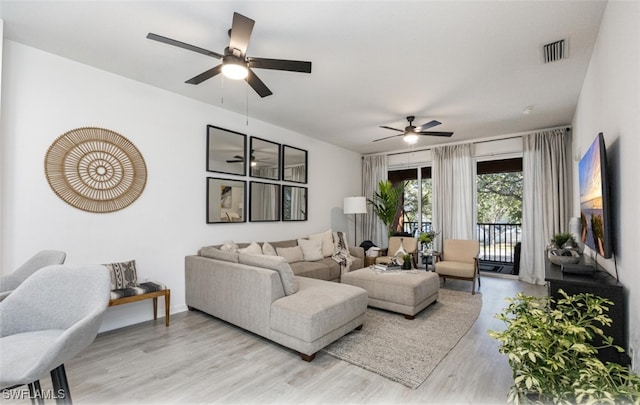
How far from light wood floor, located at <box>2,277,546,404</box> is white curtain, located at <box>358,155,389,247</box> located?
4.01m

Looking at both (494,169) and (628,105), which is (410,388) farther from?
(494,169)

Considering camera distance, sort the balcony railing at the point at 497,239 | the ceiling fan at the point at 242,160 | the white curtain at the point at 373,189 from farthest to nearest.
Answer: the white curtain at the point at 373,189 → the balcony railing at the point at 497,239 → the ceiling fan at the point at 242,160

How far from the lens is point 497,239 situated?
6.26 metres

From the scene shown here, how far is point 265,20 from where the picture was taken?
2242 millimetres

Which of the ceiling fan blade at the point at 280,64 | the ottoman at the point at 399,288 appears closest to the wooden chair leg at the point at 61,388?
the ceiling fan blade at the point at 280,64

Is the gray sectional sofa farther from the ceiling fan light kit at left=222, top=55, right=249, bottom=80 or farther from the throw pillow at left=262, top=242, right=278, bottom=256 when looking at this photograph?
the ceiling fan light kit at left=222, top=55, right=249, bottom=80

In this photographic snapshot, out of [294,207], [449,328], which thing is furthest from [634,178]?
[294,207]

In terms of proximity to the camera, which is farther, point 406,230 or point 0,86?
point 406,230

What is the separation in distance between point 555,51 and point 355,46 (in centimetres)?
178

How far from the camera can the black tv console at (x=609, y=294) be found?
1846mm

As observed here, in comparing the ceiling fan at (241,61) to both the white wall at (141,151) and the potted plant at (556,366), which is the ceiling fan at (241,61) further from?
the potted plant at (556,366)

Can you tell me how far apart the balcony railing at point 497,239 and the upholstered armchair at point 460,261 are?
127 cm

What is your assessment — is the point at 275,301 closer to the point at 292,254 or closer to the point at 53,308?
the point at 53,308

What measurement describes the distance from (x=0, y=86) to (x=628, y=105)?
4.41 meters
